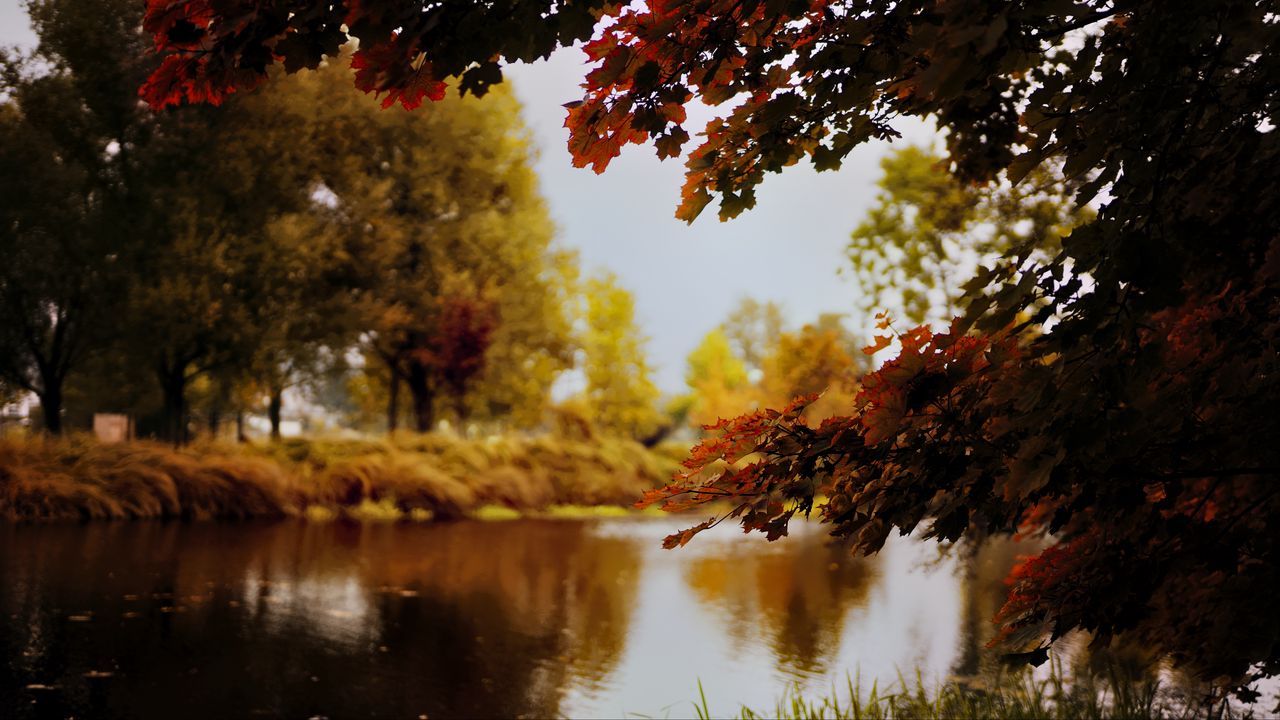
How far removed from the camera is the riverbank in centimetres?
1234

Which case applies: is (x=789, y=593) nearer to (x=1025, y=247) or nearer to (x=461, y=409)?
(x=1025, y=247)

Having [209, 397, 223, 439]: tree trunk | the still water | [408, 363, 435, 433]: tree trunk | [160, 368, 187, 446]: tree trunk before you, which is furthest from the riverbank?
[209, 397, 223, 439]: tree trunk

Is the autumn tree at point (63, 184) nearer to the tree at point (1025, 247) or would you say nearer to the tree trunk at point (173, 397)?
the tree trunk at point (173, 397)

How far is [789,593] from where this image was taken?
988cm

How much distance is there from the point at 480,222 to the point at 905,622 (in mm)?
19962

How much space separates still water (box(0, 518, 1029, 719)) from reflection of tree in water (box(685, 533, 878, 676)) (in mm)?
43

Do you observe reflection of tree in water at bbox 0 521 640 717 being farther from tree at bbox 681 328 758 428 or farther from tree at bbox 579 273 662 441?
tree at bbox 579 273 662 441

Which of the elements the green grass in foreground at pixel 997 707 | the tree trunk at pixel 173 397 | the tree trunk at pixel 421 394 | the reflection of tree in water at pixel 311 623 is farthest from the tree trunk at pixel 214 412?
the green grass in foreground at pixel 997 707

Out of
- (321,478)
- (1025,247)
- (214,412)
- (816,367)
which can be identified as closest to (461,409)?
(214,412)

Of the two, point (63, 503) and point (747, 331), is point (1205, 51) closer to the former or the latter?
point (63, 503)

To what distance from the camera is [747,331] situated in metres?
59.2

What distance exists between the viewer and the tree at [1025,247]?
192 centimetres

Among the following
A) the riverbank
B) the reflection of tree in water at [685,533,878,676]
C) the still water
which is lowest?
the reflection of tree in water at [685,533,878,676]

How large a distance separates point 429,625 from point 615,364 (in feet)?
92.2
